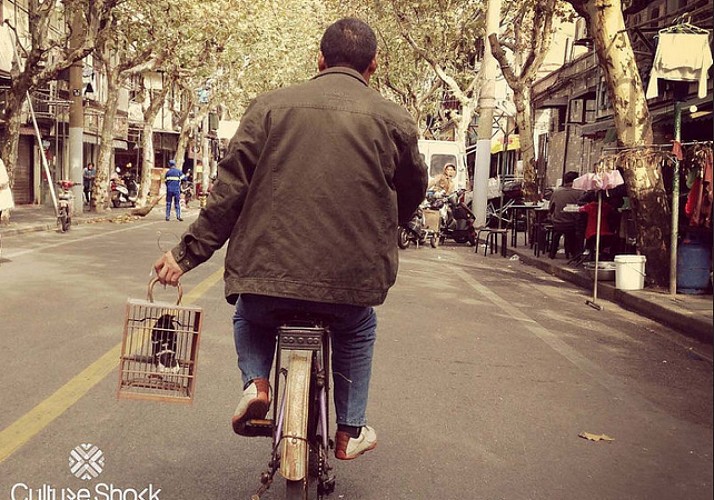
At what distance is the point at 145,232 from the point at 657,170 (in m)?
12.7

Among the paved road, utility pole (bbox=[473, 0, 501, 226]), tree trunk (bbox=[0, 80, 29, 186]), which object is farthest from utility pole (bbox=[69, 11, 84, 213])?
the paved road

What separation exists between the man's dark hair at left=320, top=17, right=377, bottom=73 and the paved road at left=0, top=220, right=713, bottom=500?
58.4 inches

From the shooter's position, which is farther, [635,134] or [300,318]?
[635,134]

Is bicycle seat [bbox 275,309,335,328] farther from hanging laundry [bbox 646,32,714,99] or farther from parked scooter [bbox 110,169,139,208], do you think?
parked scooter [bbox 110,169,139,208]

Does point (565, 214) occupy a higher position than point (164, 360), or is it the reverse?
point (565, 214)

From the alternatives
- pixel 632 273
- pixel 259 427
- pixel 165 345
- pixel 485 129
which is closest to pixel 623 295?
pixel 632 273

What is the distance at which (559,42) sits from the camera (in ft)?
122

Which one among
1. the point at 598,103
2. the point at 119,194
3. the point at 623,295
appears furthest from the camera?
the point at 119,194

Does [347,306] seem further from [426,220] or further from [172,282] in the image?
[426,220]

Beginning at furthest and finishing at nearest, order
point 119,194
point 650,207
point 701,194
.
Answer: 1. point 119,194
2. point 650,207
3. point 701,194

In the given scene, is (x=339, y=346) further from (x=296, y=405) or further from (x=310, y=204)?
(x=310, y=204)

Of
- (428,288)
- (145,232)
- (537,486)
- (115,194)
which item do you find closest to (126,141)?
(115,194)

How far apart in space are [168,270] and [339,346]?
684mm

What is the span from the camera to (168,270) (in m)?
3.03
